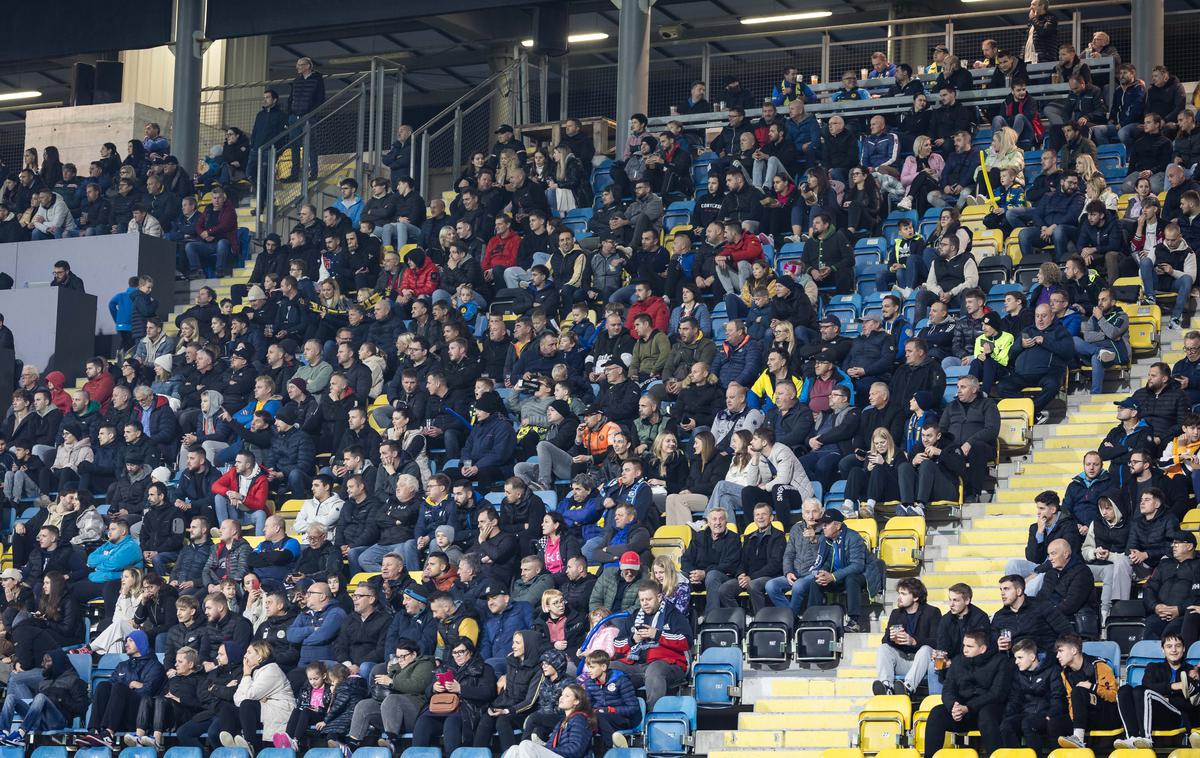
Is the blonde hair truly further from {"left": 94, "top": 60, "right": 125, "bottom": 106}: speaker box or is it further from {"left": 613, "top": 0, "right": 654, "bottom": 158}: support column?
{"left": 94, "top": 60, "right": 125, "bottom": 106}: speaker box

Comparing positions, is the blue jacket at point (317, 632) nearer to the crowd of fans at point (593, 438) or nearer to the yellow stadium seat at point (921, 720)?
the crowd of fans at point (593, 438)

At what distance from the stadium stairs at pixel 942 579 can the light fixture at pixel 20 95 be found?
2328cm

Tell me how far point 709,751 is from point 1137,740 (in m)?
2.84

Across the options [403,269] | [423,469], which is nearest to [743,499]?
[423,469]

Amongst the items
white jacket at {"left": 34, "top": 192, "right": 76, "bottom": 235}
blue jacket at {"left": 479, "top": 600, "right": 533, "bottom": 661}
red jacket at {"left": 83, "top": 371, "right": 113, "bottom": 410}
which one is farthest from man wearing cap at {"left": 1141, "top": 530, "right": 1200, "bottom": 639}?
white jacket at {"left": 34, "top": 192, "right": 76, "bottom": 235}

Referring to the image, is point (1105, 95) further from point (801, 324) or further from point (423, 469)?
point (423, 469)

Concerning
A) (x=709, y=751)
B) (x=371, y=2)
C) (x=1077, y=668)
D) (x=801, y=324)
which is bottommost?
(x=709, y=751)

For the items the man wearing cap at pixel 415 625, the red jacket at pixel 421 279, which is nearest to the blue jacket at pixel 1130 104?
the red jacket at pixel 421 279

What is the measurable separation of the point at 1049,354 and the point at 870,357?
58.6 inches

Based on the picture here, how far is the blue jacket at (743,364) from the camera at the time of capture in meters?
15.4

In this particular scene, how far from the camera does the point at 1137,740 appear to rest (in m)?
10.3

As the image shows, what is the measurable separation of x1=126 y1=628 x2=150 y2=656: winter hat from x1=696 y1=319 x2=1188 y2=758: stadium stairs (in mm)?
4957

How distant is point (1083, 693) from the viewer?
1059 cm

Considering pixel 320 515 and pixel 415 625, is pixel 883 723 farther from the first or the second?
pixel 320 515
